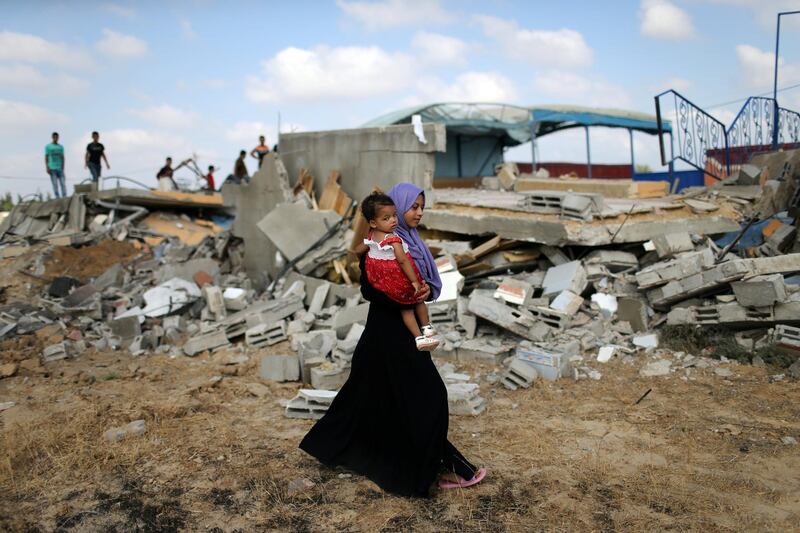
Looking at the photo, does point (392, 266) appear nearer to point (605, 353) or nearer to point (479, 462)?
point (479, 462)

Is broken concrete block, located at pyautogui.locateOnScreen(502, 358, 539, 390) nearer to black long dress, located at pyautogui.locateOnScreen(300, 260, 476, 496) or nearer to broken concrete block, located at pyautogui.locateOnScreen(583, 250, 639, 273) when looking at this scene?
black long dress, located at pyautogui.locateOnScreen(300, 260, 476, 496)

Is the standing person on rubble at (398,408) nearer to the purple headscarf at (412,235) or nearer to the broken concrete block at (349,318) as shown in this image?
the purple headscarf at (412,235)

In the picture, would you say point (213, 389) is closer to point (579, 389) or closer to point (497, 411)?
point (497, 411)

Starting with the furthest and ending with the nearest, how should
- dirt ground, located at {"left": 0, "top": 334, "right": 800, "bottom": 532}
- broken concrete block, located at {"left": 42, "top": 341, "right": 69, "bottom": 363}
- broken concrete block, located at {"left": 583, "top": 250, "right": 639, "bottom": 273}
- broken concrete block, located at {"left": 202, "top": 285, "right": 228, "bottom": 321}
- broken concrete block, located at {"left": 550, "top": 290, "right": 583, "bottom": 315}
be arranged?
broken concrete block, located at {"left": 202, "top": 285, "right": 228, "bottom": 321} → broken concrete block, located at {"left": 42, "top": 341, "right": 69, "bottom": 363} → broken concrete block, located at {"left": 583, "top": 250, "right": 639, "bottom": 273} → broken concrete block, located at {"left": 550, "top": 290, "right": 583, "bottom": 315} → dirt ground, located at {"left": 0, "top": 334, "right": 800, "bottom": 532}

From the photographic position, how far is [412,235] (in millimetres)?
3611

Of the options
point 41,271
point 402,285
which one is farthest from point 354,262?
point 41,271

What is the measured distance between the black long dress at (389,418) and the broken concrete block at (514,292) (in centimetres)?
378

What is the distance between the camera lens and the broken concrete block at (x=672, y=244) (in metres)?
7.60

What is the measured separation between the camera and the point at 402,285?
351 cm

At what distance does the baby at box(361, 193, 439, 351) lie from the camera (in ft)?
11.3

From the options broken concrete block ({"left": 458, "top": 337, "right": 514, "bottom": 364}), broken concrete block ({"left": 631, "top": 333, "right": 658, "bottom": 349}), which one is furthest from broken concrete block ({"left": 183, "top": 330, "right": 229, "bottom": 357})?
broken concrete block ({"left": 631, "top": 333, "right": 658, "bottom": 349})

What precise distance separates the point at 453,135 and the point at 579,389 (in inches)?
664

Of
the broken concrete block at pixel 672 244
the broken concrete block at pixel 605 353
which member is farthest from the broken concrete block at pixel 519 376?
the broken concrete block at pixel 672 244

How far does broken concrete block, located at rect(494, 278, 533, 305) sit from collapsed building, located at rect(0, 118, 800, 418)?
0.02m
